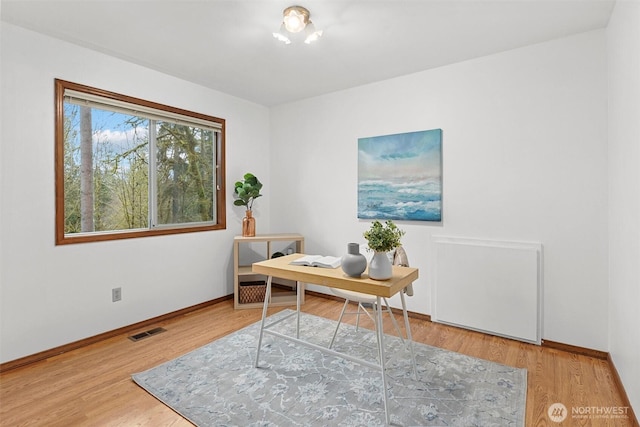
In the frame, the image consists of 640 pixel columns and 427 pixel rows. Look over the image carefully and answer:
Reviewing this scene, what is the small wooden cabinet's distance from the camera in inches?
144

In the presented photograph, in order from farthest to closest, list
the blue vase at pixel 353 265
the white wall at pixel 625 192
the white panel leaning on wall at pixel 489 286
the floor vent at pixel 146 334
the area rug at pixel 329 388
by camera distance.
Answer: the floor vent at pixel 146 334 < the white panel leaning on wall at pixel 489 286 < the blue vase at pixel 353 265 < the area rug at pixel 329 388 < the white wall at pixel 625 192

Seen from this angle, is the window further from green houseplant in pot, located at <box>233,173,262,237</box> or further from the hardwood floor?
the hardwood floor

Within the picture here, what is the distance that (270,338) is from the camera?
279 centimetres

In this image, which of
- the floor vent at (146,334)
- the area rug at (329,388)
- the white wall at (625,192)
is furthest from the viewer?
the floor vent at (146,334)

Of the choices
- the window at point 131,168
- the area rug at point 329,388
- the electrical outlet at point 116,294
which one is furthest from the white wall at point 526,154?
the electrical outlet at point 116,294

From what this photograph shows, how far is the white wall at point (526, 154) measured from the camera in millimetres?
2432

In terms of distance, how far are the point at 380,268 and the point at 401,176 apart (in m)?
1.65

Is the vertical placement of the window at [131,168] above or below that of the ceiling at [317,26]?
below

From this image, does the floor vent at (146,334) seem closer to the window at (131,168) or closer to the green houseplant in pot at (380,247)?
the window at (131,168)

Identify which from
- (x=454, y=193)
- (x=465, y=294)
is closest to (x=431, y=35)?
(x=454, y=193)

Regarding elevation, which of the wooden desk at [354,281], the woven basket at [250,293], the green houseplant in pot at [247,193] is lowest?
the woven basket at [250,293]

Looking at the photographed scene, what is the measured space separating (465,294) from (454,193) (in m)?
0.94

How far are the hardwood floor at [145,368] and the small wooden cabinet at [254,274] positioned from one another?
21.1 inches

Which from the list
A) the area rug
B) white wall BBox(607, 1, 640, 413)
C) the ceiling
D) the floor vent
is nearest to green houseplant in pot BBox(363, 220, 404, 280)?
the area rug
